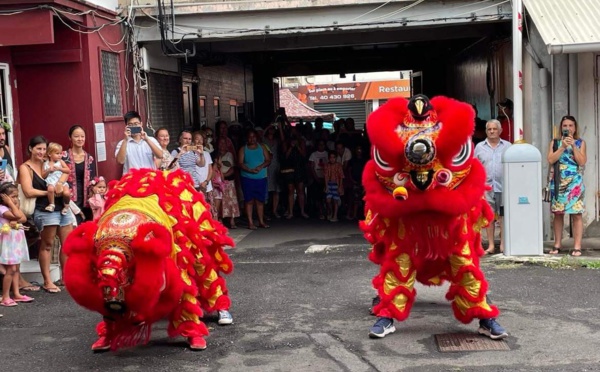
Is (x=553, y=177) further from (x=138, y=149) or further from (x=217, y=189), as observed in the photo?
(x=217, y=189)

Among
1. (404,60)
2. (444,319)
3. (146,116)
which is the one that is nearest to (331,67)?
(404,60)

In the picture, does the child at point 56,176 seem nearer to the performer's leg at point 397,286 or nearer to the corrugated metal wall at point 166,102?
the corrugated metal wall at point 166,102

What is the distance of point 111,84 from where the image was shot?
10820 mm

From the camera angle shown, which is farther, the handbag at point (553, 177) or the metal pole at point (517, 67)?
the metal pole at point (517, 67)

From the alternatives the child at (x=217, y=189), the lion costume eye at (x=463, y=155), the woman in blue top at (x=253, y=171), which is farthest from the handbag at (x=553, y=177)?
the child at (x=217, y=189)

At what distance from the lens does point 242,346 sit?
6.32 metres

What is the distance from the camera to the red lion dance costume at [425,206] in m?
5.64

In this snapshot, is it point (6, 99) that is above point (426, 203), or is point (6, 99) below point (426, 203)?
above

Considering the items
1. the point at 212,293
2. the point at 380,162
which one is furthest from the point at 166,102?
the point at 380,162

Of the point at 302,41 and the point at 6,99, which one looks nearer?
the point at 6,99

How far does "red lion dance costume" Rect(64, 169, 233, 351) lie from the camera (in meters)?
5.23

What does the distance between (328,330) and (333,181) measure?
7028 mm

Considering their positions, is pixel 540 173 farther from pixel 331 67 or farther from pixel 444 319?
pixel 331 67

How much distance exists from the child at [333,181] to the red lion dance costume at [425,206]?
7.11 meters
